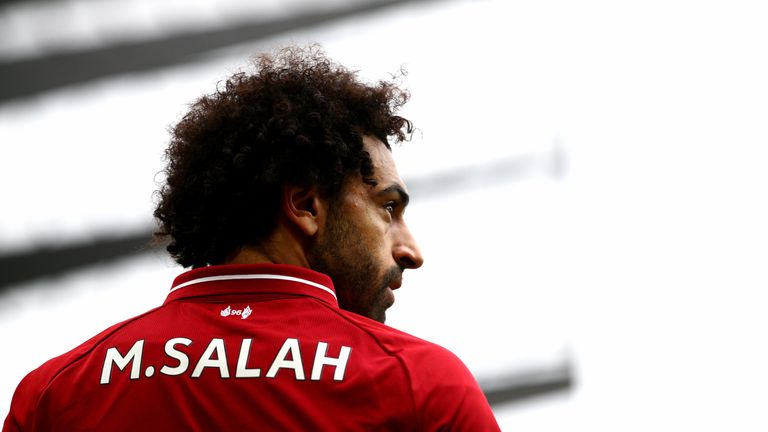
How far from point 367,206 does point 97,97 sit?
4.14 metres

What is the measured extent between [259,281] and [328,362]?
179mm

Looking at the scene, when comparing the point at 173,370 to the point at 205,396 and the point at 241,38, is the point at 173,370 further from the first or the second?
the point at 241,38

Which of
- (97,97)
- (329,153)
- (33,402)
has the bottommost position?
(33,402)

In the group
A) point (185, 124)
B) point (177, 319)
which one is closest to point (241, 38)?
point (185, 124)

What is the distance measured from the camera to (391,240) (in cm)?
159

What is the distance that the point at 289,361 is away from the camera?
4.27ft

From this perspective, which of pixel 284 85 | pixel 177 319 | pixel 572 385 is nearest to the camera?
pixel 177 319

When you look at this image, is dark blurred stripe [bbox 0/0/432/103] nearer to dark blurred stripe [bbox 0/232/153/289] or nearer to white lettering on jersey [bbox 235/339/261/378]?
dark blurred stripe [bbox 0/232/153/289]

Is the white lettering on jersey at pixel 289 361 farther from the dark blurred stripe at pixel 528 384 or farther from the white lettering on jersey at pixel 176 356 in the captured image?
the dark blurred stripe at pixel 528 384

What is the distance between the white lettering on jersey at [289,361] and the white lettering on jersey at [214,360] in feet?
0.19

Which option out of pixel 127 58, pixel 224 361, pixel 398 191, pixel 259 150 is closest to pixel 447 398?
pixel 224 361

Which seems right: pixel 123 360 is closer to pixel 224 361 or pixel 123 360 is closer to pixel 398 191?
pixel 224 361

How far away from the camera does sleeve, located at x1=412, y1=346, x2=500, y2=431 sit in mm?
1247

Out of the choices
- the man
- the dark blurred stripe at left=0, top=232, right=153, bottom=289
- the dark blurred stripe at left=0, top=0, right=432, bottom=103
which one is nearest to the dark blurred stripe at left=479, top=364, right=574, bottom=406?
the dark blurred stripe at left=0, top=232, right=153, bottom=289
